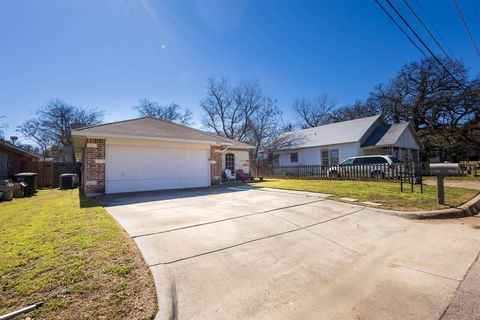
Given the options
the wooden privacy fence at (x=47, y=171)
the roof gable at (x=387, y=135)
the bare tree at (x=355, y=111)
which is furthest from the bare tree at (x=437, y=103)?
the wooden privacy fence at (x=47, y=171)

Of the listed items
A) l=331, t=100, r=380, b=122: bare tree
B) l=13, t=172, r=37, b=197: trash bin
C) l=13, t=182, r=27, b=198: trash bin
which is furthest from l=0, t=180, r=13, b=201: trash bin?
l=331, t=100, r=380, b=122: bare tree

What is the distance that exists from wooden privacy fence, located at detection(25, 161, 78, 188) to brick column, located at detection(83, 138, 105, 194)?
8565 millimetres

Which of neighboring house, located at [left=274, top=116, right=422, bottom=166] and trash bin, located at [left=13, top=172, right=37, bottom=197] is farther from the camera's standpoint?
neighboring house, located at [left=274, top=116, right=422, bottom=166]

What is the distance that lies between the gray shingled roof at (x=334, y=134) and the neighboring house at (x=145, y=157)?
43.0ft

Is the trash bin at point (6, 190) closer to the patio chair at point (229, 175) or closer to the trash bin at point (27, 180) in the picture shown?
the trash bin at point (27, 180)

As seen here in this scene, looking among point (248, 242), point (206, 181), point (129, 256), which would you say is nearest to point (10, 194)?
point (206, 181)

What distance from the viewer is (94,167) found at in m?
9.91

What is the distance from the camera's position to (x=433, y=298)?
8.44 feet

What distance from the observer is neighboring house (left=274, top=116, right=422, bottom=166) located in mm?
20766

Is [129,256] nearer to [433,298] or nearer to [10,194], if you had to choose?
[433,298]

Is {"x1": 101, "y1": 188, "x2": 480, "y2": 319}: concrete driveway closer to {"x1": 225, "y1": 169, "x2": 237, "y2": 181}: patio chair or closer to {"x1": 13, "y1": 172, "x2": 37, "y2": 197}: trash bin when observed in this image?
{"x1": 13, "y1": 172, "x2": 37, "y2": 197}: trash bin

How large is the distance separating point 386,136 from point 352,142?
288 centimetres

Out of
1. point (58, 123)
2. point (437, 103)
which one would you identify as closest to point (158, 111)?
point (58, 123)

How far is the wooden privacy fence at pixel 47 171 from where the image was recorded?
1544cm
